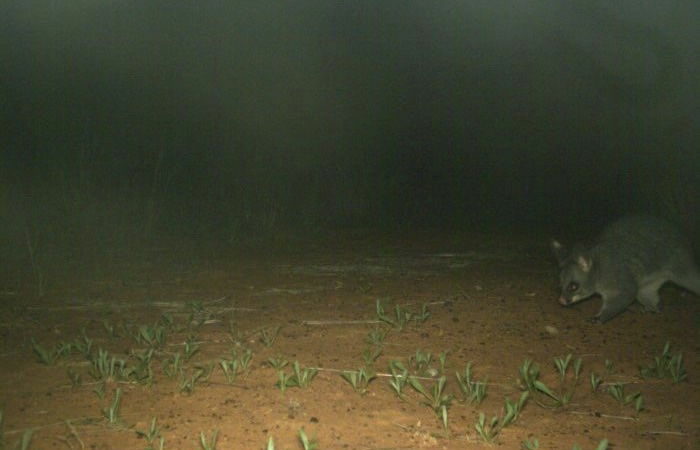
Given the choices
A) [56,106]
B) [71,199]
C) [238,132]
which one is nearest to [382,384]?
[71,199]

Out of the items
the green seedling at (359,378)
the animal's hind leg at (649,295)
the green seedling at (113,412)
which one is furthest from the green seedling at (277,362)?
the animal's hind leg at (649,295)

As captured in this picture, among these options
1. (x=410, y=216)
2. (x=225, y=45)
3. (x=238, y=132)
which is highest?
(x=225, y=45)

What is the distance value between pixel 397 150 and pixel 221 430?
936 inches

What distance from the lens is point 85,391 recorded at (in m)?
4.05

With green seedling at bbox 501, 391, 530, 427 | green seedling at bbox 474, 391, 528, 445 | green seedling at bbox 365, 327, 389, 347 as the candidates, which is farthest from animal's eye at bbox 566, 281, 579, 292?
green seedling at bbox 474, 391, 528, 445

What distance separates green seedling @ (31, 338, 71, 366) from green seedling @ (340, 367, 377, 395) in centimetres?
194

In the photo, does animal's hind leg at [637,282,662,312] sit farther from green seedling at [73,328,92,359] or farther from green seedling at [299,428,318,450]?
green seedling at [73,328,92,359]

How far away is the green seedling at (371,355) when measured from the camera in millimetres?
4582

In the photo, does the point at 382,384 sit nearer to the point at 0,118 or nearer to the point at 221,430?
the point at 221,430

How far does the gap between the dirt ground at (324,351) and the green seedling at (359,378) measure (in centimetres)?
5

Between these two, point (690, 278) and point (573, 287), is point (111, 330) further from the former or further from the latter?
point (690, 278)

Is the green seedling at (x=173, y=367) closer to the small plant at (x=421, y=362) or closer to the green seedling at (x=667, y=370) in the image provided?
the small plant at (x=421, y=362)

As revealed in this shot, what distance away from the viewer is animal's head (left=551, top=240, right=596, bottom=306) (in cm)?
654

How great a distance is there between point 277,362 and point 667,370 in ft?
8.35
